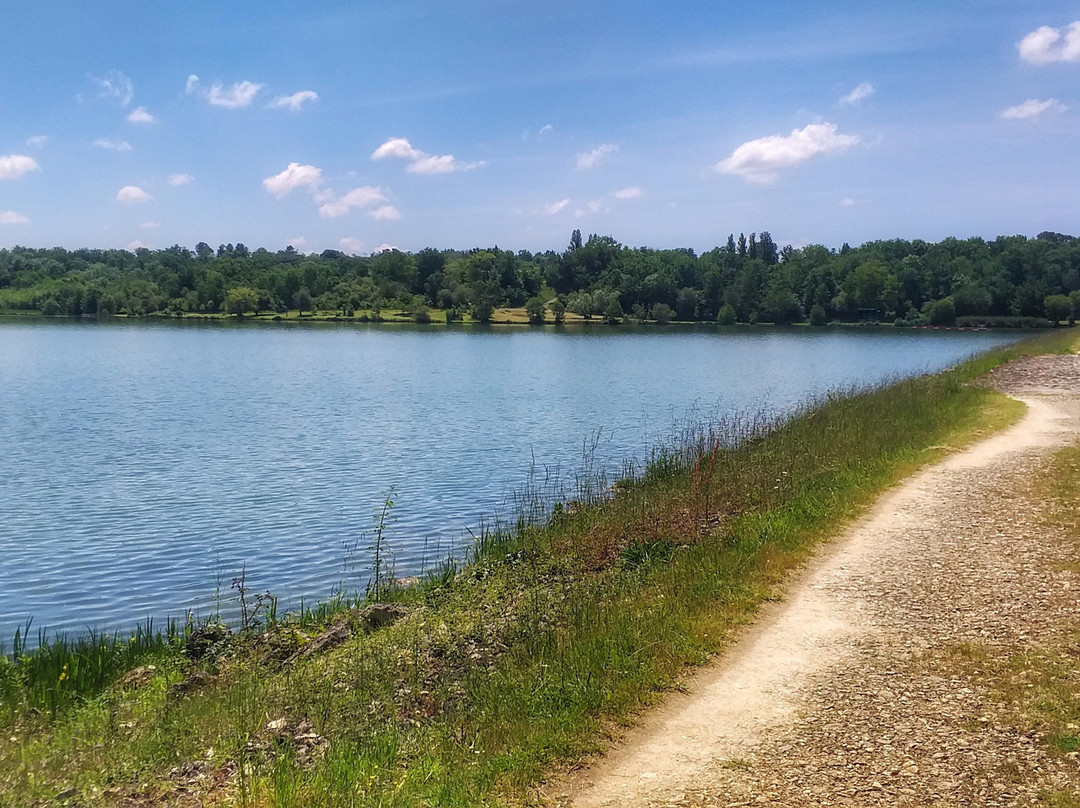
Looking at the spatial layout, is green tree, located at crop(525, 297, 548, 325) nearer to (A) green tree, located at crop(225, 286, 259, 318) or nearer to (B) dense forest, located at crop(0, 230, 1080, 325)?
(B) dense forest, located at crop(0, 230, 1080, 325)

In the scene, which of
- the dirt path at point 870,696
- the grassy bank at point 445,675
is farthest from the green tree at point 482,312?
the dirt path at point 870,696

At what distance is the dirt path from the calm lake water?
25.6 ft

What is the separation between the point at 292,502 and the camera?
19891mm

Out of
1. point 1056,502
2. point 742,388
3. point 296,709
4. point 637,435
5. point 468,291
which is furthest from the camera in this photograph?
point 468,291

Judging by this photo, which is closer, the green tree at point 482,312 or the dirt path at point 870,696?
the dirt path at point 870,696

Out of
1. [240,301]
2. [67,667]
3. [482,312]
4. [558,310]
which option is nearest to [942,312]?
[558,310]

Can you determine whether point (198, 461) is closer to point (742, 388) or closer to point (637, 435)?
point (637, 435)

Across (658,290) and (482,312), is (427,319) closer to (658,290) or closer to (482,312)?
(482,312)

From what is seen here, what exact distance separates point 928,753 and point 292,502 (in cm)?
1598

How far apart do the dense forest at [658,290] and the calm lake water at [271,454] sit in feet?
300

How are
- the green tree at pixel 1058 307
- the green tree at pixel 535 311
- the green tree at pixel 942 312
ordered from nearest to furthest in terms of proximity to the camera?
1. the green tree at pixel 1058 307
2. the green tree at pixel 942 312
3. the green tree at pixel 535 311

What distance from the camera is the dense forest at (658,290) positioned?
151125mm

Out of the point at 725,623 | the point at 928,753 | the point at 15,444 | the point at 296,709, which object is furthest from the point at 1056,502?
the point at 15,444

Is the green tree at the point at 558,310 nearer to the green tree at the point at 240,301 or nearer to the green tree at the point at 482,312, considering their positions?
the green tree at the point at 482,312
